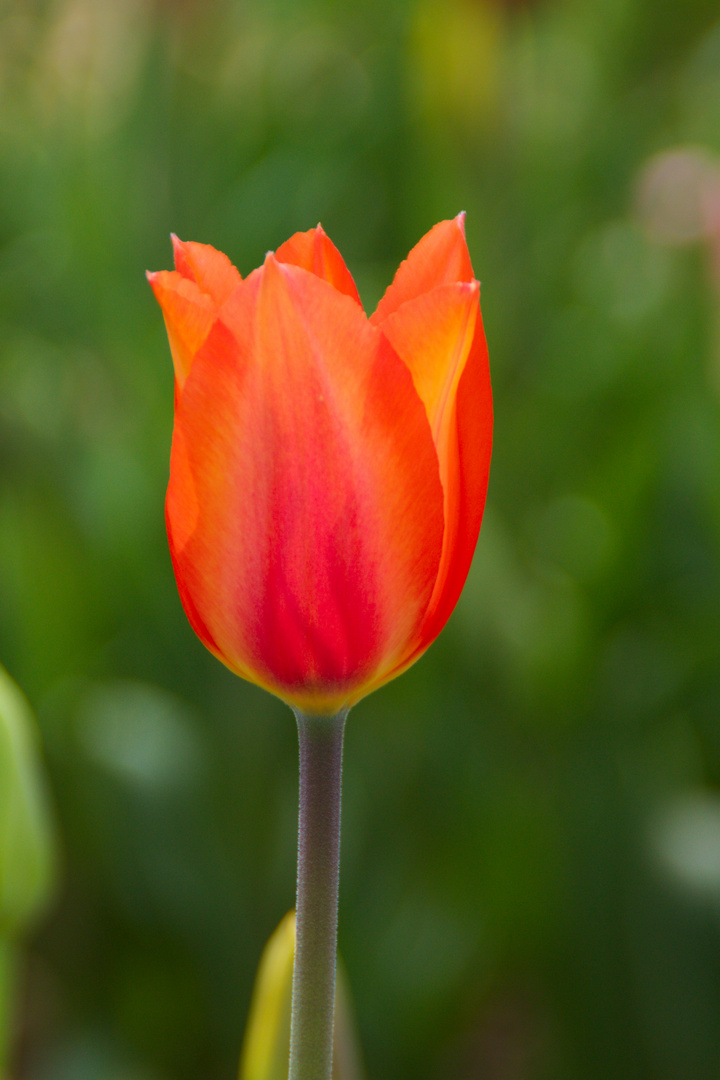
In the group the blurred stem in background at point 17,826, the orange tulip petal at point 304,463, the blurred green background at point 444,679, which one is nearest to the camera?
the orange tulip petal at point 304,463

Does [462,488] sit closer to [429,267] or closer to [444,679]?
[429,267]

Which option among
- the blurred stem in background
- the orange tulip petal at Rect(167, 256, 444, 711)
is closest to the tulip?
the orange tulip petal at Rect(167, 256, 444, 711)

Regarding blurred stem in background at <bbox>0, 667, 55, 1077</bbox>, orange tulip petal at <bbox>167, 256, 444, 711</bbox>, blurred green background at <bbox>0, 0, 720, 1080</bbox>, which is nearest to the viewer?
orange tulip petal at <bbox>167, 256, 444, 711</bbox>

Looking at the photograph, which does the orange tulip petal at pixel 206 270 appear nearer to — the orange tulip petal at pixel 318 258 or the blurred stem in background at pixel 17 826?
the orange tulip petal at pixel 318 258

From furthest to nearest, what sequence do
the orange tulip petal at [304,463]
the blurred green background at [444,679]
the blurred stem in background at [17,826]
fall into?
1. the blurred green background at [444,679]
2. the blurred stem in background at [17,826]
3. the orange tulip petal at [304,463]

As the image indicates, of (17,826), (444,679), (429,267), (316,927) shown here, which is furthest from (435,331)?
(444,679)

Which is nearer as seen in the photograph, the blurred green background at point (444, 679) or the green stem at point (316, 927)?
the green stem at point (316, 927)

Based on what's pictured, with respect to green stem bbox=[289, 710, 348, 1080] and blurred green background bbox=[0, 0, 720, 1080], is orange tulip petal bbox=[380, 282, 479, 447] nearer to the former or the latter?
green stem bbox=[289, 710, 348, 1080]

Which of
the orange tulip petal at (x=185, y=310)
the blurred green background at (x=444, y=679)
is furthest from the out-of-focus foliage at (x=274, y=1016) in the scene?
the blurred green background at (x=444, y=679)
